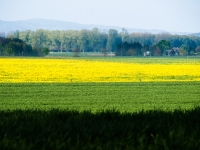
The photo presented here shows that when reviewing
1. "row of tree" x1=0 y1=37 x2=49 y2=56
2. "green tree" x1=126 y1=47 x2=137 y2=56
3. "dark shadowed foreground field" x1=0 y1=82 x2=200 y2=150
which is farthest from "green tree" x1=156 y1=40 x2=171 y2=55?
"dark shadowed foreground field" x1=0 y1=82 x2=200 y2=150

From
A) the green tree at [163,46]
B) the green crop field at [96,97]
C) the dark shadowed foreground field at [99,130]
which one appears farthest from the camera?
the green tree at [163,46]

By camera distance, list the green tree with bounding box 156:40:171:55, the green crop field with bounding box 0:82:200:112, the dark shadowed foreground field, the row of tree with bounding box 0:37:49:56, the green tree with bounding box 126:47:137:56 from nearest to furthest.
→ the dark shadowed foreground field → the green crop field with bounding box 0:82:200:112 → the row of tree with bounding box 0:37:49:56 → the green tree with bounding box 126:47:137:56 → the green tree with bounding box 156:40:171:55

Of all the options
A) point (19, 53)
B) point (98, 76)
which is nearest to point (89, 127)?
point (98, 76)

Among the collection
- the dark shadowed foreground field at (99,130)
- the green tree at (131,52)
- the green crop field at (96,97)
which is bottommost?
the green tree at (131,52)

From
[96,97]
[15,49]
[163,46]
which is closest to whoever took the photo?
[96,97]

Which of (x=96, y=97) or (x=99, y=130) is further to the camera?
(x=96, y=97)

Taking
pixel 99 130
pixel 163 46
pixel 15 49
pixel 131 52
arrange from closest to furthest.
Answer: pixel 99 130 → pixel 15 49 → pixel 131 52 → pixel 163 46

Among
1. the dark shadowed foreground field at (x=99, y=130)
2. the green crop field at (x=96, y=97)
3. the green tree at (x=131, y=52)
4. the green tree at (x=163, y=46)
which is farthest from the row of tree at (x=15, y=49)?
the dark shadowed foreground field at (x=99, y=130)

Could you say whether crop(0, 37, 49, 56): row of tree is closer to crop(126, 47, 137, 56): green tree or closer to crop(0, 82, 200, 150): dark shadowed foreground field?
crop(126, 47, 137, 56): green tree

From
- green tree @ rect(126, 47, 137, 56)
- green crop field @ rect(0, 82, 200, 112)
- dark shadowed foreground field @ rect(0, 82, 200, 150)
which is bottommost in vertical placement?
green tree @ rect(126, 47, 137, 56)

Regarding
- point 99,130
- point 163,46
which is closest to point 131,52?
point 163,46

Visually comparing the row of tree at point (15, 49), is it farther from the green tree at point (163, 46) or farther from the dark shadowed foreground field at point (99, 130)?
the dark shadowed foreground field at point (99, 130)

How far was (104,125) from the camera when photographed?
565cm

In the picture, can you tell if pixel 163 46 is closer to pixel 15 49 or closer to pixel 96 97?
pixel 15 49
